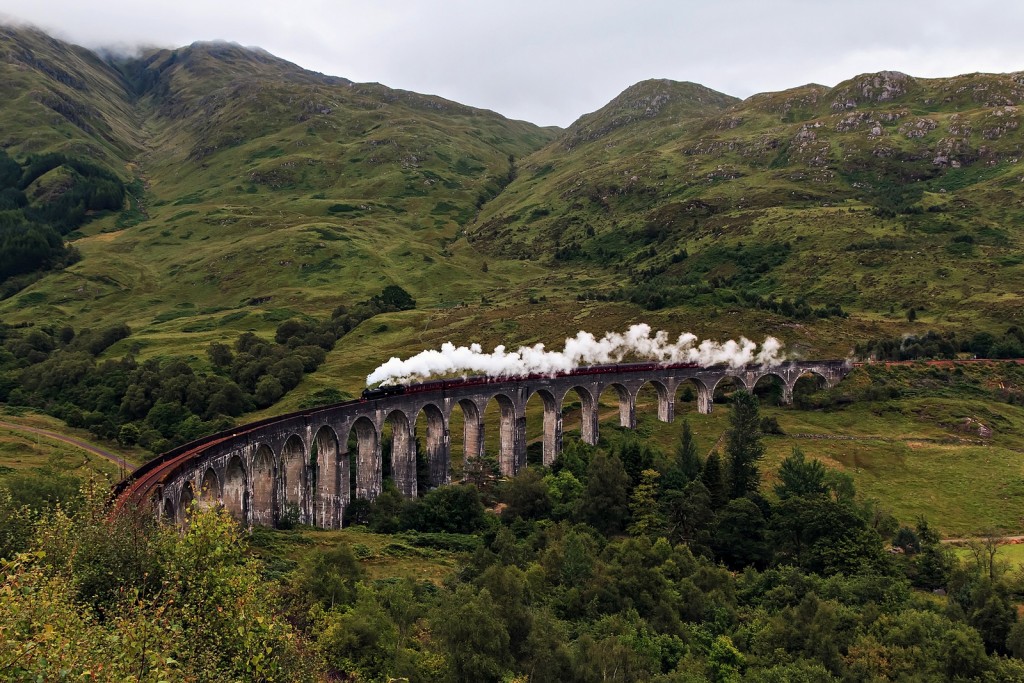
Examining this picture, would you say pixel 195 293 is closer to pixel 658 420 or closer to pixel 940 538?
pixel 658 420

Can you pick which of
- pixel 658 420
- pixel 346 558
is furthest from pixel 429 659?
pixel 658 420

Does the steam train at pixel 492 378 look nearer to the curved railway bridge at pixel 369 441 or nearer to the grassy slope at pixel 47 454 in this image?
the curved railway bridge at pixel 369 441

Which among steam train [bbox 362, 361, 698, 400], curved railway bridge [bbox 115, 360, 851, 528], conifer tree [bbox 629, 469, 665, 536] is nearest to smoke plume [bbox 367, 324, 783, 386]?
steam train [bbox 362, 361, 698, 400]

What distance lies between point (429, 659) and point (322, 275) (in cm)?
17115

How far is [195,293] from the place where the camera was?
190250 millimetres

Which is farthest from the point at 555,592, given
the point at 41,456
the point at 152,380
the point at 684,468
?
the point at 152,380

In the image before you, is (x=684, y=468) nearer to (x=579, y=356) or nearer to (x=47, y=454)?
(x=579, y=356)

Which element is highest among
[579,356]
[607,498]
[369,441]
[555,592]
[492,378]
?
[492,378]

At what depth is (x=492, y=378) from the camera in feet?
276

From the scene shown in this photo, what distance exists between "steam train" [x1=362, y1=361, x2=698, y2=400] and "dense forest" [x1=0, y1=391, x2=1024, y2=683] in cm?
1104

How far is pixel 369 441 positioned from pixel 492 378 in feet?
60.7

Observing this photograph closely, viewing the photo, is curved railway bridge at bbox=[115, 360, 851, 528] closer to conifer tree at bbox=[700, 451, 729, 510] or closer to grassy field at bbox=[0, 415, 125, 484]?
grassy field at bbox=[0, 415, 125, 484]

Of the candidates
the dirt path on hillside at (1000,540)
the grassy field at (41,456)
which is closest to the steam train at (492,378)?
the grassy field at (41,456)

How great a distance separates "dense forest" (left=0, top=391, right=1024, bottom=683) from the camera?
20078 mm
